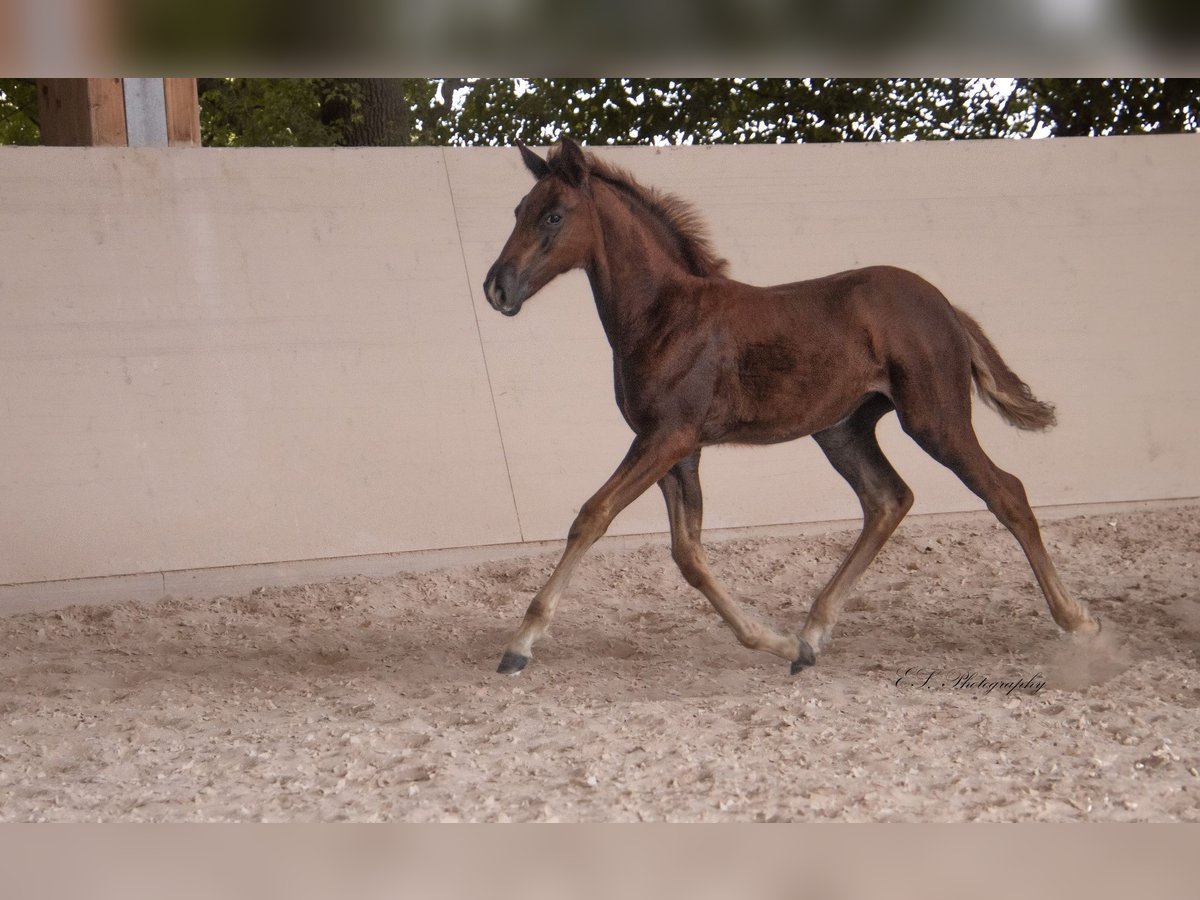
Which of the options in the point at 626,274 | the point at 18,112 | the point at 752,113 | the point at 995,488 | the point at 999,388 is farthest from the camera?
the point at 18,112

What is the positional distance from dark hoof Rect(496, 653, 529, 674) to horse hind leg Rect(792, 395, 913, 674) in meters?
1.05

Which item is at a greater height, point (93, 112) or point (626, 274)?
point (93, 112)

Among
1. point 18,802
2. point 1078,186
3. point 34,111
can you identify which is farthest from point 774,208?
point 34,111

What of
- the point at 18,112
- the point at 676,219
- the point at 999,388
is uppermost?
the point at 18,112

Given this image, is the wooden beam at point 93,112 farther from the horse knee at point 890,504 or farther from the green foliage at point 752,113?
the horse knee at point 890,504

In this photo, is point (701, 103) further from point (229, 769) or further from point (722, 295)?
point (229, 769)

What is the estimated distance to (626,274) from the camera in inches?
159

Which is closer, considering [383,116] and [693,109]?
[383,116]

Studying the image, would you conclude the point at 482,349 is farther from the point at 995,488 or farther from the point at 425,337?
the point at 995,488

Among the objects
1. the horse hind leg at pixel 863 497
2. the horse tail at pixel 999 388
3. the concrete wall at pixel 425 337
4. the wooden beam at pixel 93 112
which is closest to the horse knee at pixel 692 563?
the horse hind leg at pixel 863 497

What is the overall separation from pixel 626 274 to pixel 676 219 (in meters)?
0.32

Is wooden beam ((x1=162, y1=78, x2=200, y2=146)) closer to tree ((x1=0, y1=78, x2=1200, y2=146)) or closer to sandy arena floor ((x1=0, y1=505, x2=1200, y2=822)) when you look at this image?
sandy arena floor ((x1=0, y1=505, x2=1200, y2=822))

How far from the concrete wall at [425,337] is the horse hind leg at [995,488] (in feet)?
6.74

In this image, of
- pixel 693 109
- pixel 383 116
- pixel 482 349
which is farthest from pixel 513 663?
pixel 693 109
